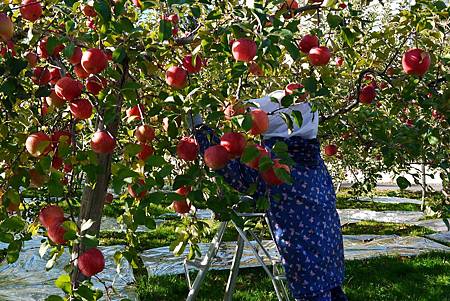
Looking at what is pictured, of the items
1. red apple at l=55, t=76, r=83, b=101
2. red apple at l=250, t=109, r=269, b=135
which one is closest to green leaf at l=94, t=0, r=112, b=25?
red apple at l=55, t=76, r=83, b=101

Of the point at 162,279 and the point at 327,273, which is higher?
the point at 327,273

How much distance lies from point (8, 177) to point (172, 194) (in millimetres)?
483

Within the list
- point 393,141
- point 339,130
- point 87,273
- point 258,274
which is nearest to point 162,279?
point 258,274

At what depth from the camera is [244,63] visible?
4.06ft

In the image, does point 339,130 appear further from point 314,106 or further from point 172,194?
point 172,194

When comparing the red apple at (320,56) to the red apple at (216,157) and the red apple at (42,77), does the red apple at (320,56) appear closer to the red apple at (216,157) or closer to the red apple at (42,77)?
the red apple at (216,157)

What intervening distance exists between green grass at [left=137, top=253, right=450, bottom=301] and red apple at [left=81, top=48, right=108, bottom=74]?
8.48 feet

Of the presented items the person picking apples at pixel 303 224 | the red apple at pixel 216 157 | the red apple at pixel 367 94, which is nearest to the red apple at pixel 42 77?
the red apple at pixel 216 157

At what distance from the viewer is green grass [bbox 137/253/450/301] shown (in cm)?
370

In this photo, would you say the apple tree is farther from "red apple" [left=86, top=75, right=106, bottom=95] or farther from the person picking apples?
the person picking apples

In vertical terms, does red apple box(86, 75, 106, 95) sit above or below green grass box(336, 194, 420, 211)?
above

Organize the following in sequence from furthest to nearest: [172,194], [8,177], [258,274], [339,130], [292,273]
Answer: [258,274], [339,130], [292,273], [8,177], [172,194]

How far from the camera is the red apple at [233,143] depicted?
3.97ft

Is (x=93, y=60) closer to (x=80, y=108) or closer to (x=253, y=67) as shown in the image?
(x=80, y=108)
